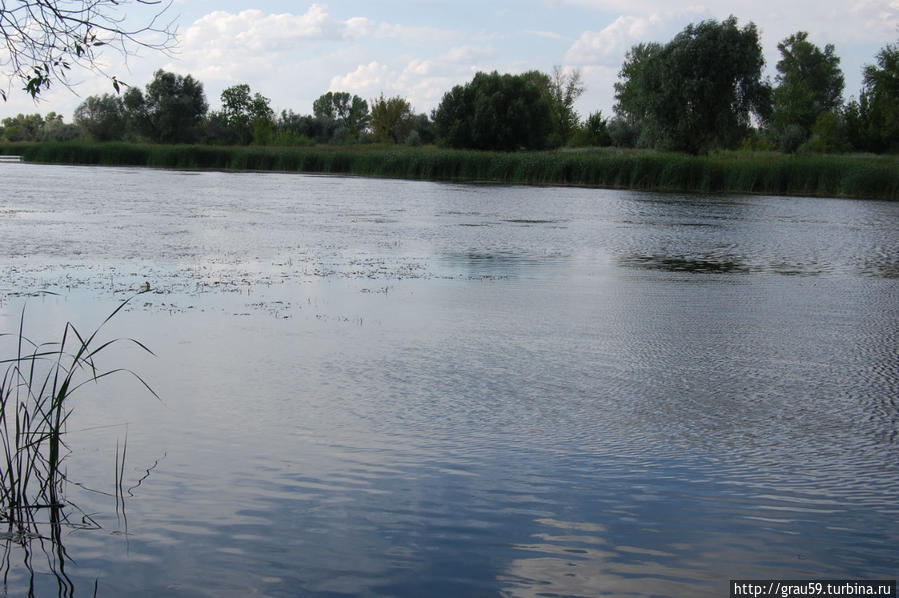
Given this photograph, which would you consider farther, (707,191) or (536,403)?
(707,191)

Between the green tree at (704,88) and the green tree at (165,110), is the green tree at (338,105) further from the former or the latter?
the green tree at (704,88)

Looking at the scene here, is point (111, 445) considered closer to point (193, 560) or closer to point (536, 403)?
point (193, 560)

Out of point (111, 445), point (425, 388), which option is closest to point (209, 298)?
point (425, 388)

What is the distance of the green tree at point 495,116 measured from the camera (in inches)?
2579

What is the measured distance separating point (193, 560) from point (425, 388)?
286 cm

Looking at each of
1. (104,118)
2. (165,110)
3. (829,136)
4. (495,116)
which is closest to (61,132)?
(104,118)

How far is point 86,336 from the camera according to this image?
7.59 metres

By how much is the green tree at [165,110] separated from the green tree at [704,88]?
55815 millimetres

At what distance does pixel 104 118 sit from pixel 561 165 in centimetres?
6550

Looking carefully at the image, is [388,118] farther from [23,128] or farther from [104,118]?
[23,128]

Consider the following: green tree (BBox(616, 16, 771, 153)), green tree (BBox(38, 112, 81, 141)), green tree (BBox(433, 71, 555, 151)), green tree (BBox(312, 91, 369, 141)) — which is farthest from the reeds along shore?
green tree (BBox(312, 91, 369, 141))

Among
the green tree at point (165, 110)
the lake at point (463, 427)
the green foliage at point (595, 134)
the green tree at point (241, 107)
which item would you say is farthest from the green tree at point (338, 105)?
the lake at point (463, 427)

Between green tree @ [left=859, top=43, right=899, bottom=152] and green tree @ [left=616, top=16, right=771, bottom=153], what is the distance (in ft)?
36.9

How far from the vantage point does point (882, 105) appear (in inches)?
2376
